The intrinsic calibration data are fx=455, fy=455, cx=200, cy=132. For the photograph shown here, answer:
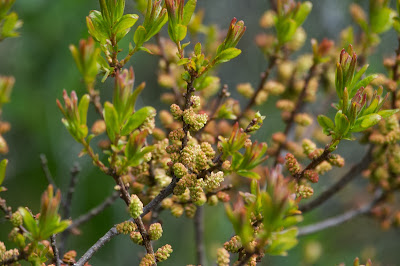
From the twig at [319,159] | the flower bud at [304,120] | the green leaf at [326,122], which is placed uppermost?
the flower bud at [304,120]

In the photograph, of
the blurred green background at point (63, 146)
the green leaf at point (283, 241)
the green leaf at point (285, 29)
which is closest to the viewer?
the green leaf at point (283, 241)

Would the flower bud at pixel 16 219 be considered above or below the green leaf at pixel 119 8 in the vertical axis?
below

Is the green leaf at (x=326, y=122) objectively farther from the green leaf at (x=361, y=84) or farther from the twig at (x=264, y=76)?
the twig at (x=264, y=76)

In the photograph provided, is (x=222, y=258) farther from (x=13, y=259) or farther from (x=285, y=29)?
(x=285, y=29)

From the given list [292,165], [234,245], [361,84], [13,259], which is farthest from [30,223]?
[361,84]

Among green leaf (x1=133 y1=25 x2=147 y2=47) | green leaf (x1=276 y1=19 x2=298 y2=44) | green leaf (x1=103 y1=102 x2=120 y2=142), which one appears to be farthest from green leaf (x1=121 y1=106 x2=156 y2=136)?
green leaf (x1=276 y1=19 x2=298 y2=44)

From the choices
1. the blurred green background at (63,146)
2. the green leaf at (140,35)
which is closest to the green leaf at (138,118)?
the green leaf at (140,35)

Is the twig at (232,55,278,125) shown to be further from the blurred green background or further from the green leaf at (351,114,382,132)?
the blurred green background

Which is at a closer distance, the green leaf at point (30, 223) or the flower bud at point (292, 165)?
the green leaf at point (30, 223)

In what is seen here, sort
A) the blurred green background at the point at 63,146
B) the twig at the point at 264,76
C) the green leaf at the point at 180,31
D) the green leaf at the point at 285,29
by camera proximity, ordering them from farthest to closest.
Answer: the blurred green background at the point at 63,146
the twig at the point at 264,76
the green leaf at the point at 285,29
the green leaf at the point at 180,31
